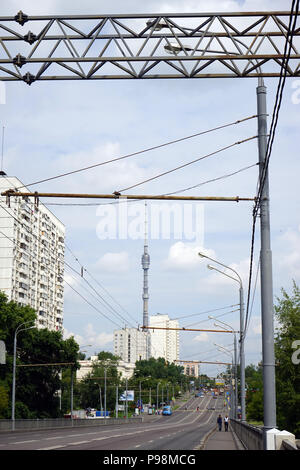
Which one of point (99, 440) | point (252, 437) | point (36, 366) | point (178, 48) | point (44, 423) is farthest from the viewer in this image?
point (36, 366)

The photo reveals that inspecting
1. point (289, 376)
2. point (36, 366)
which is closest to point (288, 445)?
point (289, 376)

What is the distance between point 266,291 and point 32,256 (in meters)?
97.0

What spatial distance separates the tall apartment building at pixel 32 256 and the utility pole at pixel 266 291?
2894 inches

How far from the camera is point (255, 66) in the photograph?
15203 mm

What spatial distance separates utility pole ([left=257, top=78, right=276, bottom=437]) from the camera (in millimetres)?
14859

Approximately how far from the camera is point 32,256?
110 m

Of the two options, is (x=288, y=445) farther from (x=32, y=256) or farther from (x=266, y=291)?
(x=32, y=256)

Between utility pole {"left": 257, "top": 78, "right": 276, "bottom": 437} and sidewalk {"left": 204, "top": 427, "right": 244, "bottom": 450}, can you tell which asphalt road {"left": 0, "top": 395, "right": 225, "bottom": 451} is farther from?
utility pole {"left": 257, "top": 78, "right": 276, "bottom": 437}

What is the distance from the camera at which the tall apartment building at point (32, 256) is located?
332 feet

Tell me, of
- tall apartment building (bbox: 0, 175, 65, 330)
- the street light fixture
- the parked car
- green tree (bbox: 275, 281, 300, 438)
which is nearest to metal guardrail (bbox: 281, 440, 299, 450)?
the street light fixture

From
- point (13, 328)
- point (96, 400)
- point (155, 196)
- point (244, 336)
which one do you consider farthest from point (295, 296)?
point (96, 400)

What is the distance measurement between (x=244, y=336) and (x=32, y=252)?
7387 cm

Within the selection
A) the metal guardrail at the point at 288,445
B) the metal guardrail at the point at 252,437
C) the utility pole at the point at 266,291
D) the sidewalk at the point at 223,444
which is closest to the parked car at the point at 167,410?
the sidewalk at the point at 223,444

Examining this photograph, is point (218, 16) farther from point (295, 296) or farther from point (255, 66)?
point (295, 296)
